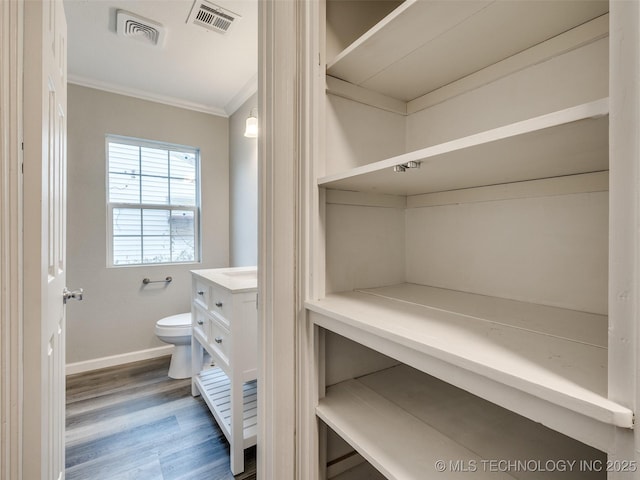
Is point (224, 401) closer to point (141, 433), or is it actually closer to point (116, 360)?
point (141, 433)

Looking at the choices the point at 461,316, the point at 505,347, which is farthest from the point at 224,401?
the point at 505,347

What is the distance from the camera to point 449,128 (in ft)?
3.13

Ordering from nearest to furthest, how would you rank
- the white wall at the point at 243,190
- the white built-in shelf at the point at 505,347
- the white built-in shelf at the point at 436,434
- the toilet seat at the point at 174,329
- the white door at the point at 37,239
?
the white built-in shelf at the point at 505,347, the white built-in shelf at the point at 436,434, the white door at the point at 37,239, the toilet seat at the point at 174,329, the white wall at the point at 243,190

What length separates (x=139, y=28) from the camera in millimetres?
1844

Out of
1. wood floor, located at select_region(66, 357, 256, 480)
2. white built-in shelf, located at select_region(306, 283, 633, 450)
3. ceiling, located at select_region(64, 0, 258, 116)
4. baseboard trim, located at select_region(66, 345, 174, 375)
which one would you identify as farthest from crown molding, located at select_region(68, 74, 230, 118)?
white built-in shelf, located at select_region(306, 283, 633, 450)

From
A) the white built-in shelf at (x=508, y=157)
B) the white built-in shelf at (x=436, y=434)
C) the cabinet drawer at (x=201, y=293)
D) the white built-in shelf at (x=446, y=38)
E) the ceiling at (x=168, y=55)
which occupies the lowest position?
the white built-in shelf at (x=436, y=434)

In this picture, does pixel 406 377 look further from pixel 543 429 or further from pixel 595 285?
pixel 595 285

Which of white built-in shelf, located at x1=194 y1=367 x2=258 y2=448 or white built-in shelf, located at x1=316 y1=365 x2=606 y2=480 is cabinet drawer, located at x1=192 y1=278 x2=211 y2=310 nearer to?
white built-in shelf, located at x1=194 y1=367 x2=258 y2=448

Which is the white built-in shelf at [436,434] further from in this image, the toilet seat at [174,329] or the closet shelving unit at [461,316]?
the toilet seat at [174,329]

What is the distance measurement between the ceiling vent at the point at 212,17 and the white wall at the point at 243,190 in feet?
2.52

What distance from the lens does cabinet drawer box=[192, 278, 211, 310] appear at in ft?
6.18

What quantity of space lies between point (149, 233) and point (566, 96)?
3.09 m

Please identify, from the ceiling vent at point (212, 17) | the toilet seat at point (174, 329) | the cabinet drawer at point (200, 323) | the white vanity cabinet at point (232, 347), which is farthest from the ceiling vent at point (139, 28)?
the toilet seat at point (174, 329)

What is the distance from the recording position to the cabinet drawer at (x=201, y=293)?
1883mm
